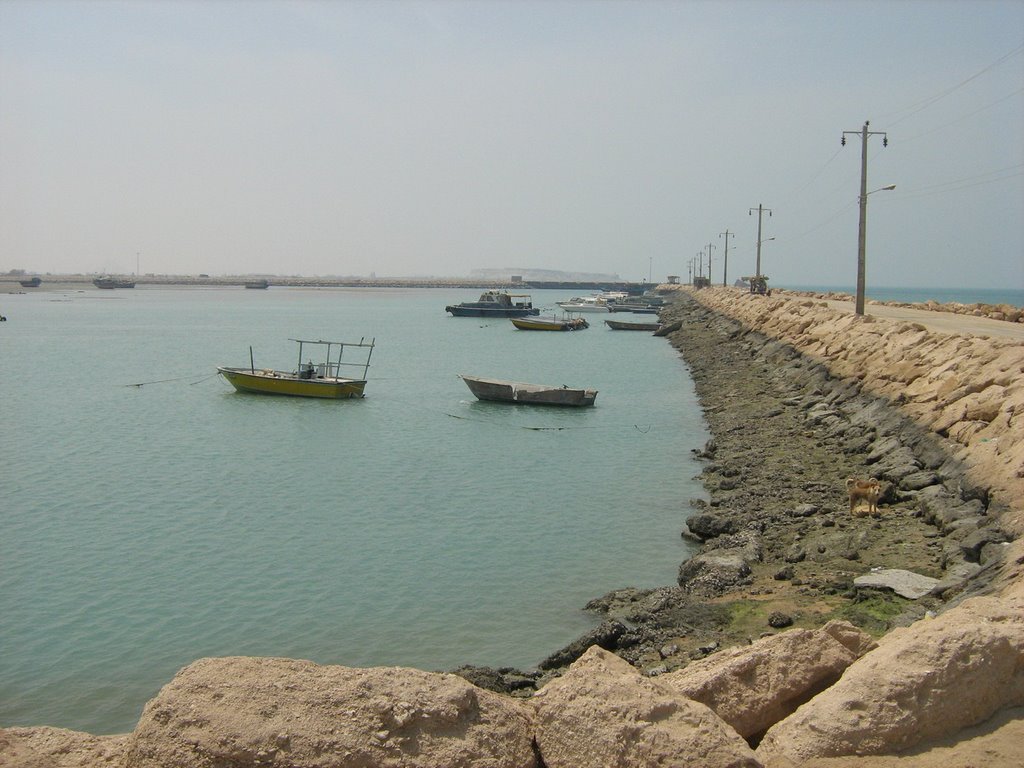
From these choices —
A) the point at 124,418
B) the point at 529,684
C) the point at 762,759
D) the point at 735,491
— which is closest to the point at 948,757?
the point at 762,759

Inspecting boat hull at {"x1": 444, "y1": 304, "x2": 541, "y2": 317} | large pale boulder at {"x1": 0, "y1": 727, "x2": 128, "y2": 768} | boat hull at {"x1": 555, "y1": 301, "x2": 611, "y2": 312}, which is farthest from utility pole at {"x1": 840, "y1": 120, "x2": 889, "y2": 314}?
boat hull at {"x1": 555, "y1": 301, "x2": 611, "y2": 312}

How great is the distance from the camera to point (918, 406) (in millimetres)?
20031

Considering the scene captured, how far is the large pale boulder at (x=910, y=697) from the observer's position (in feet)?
17.8

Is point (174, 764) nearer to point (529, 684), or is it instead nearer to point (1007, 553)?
point (529, 684)

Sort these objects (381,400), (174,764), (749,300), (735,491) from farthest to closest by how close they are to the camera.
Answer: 1. (749,300)
2. (381,400)
3. (735,491)
4. (174,764)

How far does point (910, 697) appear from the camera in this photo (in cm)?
550

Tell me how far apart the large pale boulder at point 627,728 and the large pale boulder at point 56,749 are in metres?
2.52

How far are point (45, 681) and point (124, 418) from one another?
22.1m

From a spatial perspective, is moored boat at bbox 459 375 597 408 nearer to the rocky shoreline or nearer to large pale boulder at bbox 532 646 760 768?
the rocky shoreline

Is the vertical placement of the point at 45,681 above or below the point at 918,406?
below

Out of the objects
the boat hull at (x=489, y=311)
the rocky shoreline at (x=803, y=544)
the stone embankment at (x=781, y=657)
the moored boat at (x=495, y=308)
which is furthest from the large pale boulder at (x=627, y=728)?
the moored boat at (x=495, y=308)

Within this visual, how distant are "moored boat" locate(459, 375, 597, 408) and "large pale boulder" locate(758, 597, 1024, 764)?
27961mm

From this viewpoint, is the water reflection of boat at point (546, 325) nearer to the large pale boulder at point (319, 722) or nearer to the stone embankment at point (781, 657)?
the stone embankment at point (781, 657)

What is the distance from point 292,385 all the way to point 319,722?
3158 cm
